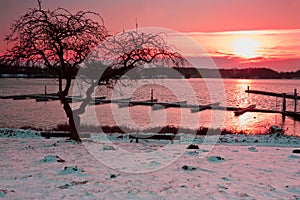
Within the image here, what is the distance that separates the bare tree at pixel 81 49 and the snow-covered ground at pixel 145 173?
123 inches

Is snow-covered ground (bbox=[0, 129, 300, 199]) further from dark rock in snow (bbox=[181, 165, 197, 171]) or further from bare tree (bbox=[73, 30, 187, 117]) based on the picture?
bare tree (bbox=[73, 30, 187, 117])

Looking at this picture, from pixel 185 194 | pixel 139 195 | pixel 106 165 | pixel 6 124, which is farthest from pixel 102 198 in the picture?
pixel 6 124

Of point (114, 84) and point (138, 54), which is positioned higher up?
point (138, 54)

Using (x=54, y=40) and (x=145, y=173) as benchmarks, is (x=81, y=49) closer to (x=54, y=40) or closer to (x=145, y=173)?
(x=54, y=40)

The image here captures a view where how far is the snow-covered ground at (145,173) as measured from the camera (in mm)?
6145

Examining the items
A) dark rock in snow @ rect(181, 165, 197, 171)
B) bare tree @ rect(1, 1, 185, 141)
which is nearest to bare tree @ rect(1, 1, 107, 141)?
bare tree @ rect(1, 1, 185, 141)

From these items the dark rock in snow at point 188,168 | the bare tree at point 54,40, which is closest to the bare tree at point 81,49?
the bare tree at point 54,40

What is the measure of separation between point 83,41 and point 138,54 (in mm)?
2172

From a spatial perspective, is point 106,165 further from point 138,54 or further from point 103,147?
point 138,54

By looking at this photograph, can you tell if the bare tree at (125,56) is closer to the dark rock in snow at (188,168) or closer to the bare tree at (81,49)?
the bare tree at (81,49)

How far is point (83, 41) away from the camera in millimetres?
11641

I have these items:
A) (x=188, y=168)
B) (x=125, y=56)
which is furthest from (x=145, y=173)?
(x=125, y=56)

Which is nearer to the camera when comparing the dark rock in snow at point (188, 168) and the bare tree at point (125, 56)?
the dark rock in snow at point (188, 168)

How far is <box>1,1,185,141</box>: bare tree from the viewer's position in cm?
1113
